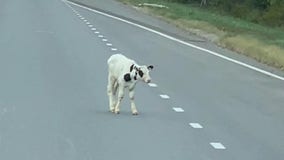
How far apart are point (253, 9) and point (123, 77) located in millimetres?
71042

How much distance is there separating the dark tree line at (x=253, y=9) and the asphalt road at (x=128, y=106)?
42.8 meters

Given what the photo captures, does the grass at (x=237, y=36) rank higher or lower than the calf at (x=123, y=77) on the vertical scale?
lower

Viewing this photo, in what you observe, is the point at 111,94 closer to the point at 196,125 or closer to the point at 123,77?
the point at 123,77

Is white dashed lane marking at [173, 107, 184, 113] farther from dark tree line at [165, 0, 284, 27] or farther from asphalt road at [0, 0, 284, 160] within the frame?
dark tree line at [165, 0, 284, 27]

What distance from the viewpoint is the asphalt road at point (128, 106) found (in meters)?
10.5

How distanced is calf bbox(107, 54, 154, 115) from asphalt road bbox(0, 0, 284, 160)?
26 centimetres

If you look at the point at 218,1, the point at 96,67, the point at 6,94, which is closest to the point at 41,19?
the point at 96,67

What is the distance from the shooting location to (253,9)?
3250 inches

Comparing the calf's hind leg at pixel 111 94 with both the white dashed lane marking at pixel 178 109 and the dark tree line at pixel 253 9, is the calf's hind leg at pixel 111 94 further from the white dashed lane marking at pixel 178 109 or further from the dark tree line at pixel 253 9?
the dark tree line at pixel 253 9

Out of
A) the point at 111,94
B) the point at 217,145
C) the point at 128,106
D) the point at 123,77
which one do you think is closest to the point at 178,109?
the point at 128,106

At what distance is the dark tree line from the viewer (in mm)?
71250

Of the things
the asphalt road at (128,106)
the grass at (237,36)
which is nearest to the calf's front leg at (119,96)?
the asphalt road at (128,106)

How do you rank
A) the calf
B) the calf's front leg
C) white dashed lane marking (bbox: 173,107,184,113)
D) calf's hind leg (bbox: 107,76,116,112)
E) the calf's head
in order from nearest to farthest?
1. the calf's head
2. the calf
3. the calf's front leg
4. calf's hind leg (bbox: 107,76,116,112)
5. white dashed lane marking (bbox: 173,107,184,113)

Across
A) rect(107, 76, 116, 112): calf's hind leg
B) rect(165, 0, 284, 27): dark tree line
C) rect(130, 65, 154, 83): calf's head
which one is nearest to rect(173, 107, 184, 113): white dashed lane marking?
rect(107, 76, 116, 112): calf's hind leg
